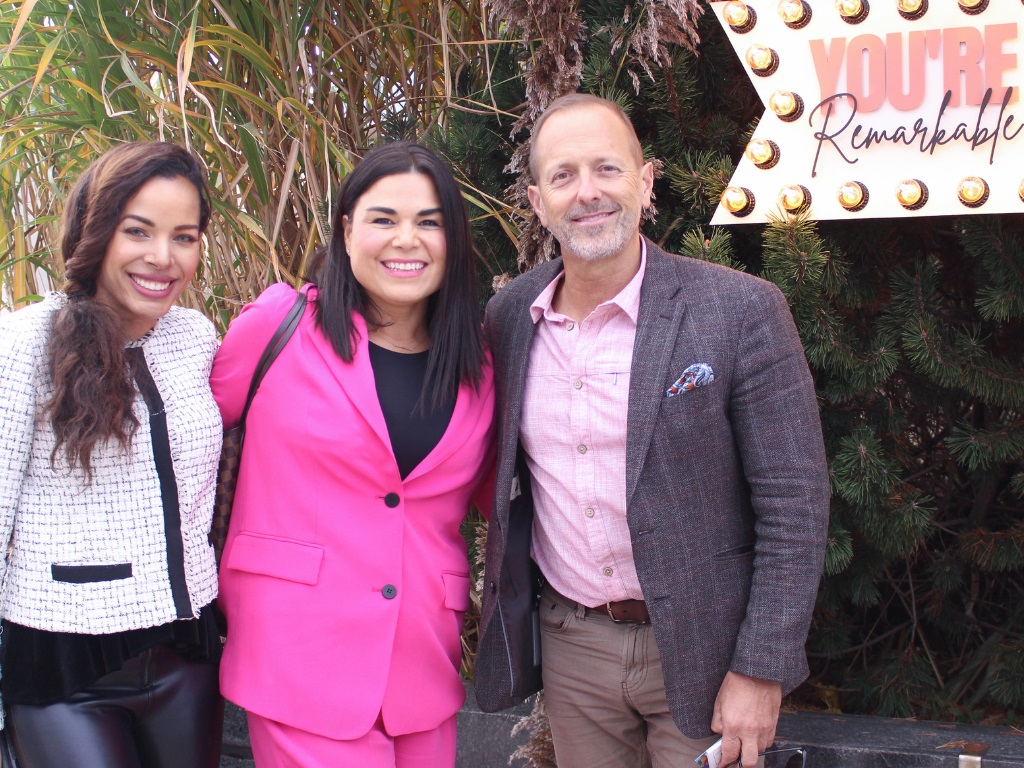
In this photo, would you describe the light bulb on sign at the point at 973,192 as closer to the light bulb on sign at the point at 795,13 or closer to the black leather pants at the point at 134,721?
the light bulb on sign at the point at 795,13

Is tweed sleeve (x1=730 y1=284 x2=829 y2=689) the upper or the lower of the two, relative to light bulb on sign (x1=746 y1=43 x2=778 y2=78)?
lower

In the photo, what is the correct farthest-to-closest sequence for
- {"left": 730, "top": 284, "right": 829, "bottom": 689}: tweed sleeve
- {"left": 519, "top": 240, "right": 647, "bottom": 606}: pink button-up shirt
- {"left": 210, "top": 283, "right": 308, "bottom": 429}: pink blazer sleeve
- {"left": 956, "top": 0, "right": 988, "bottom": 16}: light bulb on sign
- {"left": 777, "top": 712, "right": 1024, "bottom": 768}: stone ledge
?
{"left": 777, "top": 712, "right": 1024, "bottom": 768}: stone ledge, {"left": 956, "top": 0, "right": 988, "bottom": 16}: light bulb on sign, {"left": 210, "top": 283, "right": 308, "bottom": 429}: pink blazer sleeve, {"left": 519, "top": 240, "right": 647, "bottom": 606}: pink button-up shirt, {"left": 730, "top": 284, "right": 829, "bottom": 689}: tweed sleeve

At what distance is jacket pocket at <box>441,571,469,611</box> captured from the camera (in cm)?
208

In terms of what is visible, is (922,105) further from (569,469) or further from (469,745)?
(469,745)

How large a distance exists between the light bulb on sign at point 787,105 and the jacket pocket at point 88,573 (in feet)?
5.89

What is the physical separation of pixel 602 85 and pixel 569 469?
3.59 feet

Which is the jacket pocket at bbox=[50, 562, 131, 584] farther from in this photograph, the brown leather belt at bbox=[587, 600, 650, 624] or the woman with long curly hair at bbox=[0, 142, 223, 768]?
the brown leather belt at bbox=[587, 600, 650, 624]

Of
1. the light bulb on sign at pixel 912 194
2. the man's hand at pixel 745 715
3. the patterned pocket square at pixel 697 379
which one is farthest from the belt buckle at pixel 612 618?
the light bulb on sign at pixel 912 194

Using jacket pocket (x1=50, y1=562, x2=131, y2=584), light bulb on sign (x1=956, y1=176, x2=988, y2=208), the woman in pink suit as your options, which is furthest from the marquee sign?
jacket pocket (x1=50, y1=562, x2=131, y2=584)

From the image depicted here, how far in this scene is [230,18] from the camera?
308cm

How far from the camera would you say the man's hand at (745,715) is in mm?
1874

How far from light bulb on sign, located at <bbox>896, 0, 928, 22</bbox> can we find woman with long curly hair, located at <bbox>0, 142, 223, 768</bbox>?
1.68 meters

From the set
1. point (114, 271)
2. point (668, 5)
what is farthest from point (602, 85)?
point (114, 271)

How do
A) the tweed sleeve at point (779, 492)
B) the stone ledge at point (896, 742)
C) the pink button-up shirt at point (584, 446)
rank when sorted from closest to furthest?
1. the tweed sleeve at point (779, 492)
2. the pink button-up shirt at point (584, 446)
3. the stone ledge at point (896, 742)
